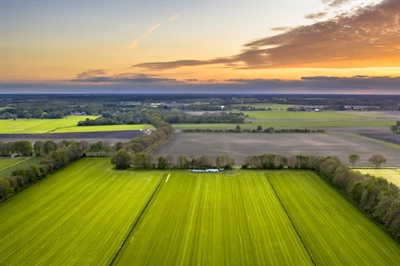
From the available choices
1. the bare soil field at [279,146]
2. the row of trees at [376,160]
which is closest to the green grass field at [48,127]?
the bare soil field at [279,146]

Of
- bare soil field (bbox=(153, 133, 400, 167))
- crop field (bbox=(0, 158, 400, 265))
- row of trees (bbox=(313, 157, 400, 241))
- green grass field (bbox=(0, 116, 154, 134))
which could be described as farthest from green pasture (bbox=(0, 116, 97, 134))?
row of trees (bbox=(313, 157, 400, 241))

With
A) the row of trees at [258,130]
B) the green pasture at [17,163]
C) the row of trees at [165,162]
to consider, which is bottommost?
the green pasture at [17,163]

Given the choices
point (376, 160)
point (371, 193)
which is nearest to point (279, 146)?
point (376, 160)

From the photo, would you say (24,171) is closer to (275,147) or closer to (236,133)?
(275,147)

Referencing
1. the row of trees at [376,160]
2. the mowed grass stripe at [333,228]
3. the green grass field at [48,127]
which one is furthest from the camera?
the green grass field at [48,127]

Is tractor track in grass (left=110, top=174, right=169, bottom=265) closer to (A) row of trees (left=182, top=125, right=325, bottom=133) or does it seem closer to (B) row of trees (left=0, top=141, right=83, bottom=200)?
(B) row of trees (left=0, top=141, right=83, bottom=200)

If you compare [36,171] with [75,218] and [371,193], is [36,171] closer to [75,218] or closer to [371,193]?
[75,218]

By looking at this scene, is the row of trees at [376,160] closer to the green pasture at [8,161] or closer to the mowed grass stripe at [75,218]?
the mowed grass stripe at [75,218]
